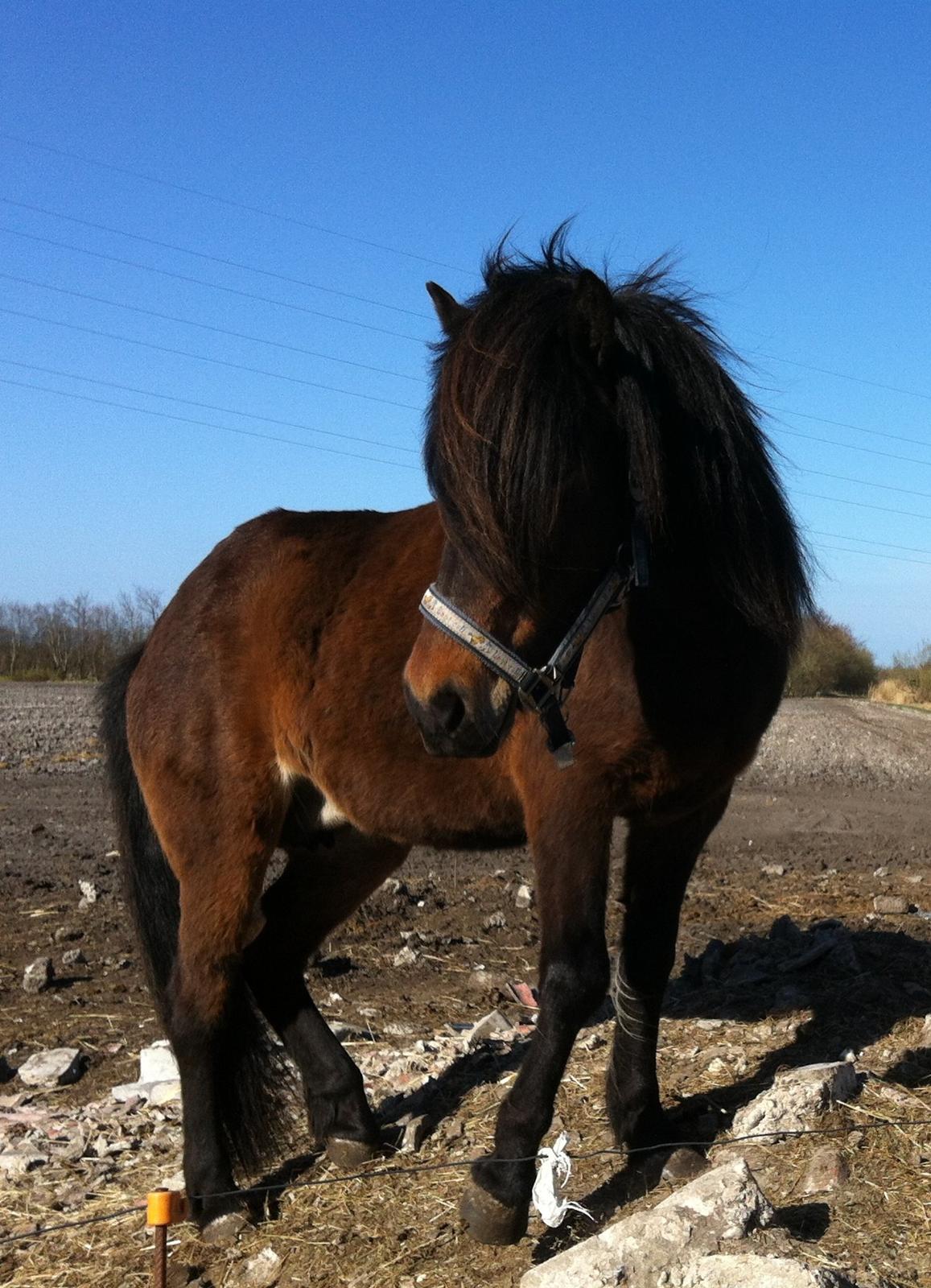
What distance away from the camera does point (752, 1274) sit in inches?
107

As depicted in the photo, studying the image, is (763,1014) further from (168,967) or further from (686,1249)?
(168,967)

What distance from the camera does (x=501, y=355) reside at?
3.22 metres

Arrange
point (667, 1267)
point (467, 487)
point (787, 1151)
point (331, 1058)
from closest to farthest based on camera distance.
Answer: point (667, 1267), point (467, 487), point (787, 1151), point (331, 1058)

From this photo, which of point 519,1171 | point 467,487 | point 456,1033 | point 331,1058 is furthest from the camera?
point 456,1033

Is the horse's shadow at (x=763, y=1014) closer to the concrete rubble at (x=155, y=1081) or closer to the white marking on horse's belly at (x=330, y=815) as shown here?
the concrete rubble at (x=155, y=1081)

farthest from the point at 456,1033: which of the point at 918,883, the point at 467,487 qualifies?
the point at 918,883

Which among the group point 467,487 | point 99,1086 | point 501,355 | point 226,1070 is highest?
point 501,355

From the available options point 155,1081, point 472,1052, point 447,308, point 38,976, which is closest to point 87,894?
point 38,976

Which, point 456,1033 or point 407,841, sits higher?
point 407,841

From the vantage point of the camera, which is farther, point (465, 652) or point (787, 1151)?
point (787, 1151)

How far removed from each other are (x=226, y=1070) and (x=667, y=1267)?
6.85 feet

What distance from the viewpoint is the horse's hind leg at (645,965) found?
4043 mm

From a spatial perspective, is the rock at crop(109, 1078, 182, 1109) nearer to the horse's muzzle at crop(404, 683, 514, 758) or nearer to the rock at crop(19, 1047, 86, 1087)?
the rock at crop(19, 1047, 86, 1087)

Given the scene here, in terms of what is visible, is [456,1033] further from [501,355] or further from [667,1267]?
[501,355]
